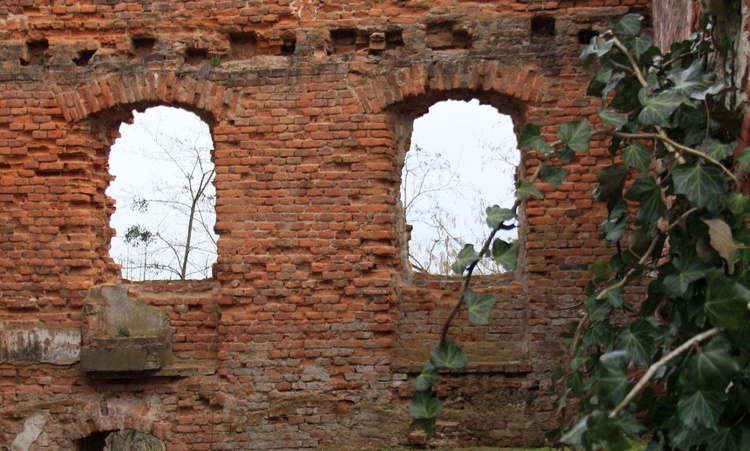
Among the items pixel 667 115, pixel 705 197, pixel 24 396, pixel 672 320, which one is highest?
pixel 667 115

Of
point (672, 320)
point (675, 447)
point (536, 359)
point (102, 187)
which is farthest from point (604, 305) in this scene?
point (102, 187)

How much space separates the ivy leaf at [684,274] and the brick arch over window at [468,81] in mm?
4192

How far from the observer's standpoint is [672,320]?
4.37m

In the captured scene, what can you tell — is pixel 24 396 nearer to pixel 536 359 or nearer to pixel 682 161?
pixel 536 359

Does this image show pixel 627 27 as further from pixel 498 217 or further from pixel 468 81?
pixel 468 81

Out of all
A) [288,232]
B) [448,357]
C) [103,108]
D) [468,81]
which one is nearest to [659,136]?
[448,357]

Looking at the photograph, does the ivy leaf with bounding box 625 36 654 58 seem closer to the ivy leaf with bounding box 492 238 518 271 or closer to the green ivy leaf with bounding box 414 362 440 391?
the ivy leaf with bounding box 492 238 518 271

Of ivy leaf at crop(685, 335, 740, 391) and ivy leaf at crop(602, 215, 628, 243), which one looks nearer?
ivy leaf at crop(685, 335, 740, 391)

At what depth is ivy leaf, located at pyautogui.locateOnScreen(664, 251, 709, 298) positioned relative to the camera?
4211 mm

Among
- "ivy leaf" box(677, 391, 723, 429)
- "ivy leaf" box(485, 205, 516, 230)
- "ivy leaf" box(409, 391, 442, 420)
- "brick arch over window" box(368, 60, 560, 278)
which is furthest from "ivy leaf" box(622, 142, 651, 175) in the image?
"brick arch over window" box(368, 60, 560, 278)

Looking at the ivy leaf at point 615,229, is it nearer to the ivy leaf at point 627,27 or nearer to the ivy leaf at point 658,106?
the ivy leaf at point 658,106

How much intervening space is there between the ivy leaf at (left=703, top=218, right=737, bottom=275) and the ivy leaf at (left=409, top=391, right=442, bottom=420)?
1390 millimetres

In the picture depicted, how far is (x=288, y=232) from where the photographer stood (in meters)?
8.38

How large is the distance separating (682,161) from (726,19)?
77 cm
